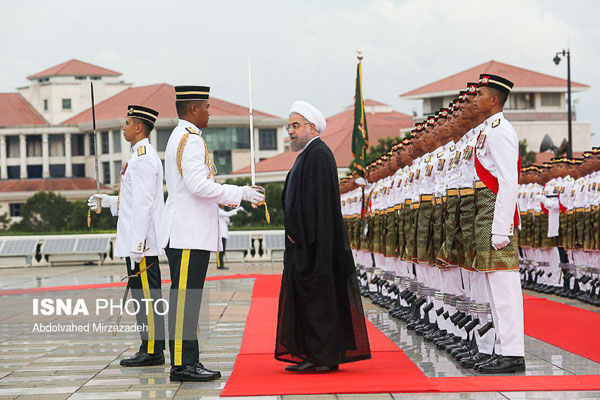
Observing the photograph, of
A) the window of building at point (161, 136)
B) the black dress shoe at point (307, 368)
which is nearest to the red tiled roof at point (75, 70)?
the window of building at point (161, 136)

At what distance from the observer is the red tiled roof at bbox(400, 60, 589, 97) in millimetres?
82812

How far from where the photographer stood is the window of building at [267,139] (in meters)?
98.6

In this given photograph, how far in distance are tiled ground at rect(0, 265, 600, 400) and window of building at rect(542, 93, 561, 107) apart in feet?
248

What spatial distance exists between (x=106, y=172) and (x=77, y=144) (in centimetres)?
940

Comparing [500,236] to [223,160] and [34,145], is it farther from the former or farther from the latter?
[34,145]

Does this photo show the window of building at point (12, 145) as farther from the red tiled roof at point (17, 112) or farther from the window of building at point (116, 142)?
the window of building at point (116, 142)

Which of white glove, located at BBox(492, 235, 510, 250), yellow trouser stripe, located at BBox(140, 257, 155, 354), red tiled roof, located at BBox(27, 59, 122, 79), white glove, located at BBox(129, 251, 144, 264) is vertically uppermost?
Answer: red tiled roof, located at BBox(27, 59, 122, 79)

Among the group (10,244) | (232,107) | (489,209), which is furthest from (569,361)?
(232,107)

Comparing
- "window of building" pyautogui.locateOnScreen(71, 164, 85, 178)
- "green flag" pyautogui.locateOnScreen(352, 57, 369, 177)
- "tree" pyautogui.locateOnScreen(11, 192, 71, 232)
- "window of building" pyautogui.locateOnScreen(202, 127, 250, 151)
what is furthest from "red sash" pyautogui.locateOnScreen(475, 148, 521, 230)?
"window of building" pyautogui.locateOnScreen(71, 164, 85, 178)

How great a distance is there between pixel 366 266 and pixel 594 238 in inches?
145

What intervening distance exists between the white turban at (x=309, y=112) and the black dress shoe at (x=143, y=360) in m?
2.33

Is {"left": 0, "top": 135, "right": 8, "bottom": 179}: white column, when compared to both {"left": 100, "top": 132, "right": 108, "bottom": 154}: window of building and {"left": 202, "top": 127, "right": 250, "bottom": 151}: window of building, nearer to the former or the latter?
{"left": 100, "top": 132, "right": 108, "bottom": 154}: window of building

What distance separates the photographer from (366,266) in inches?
600

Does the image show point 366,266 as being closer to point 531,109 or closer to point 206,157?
point 206,157
